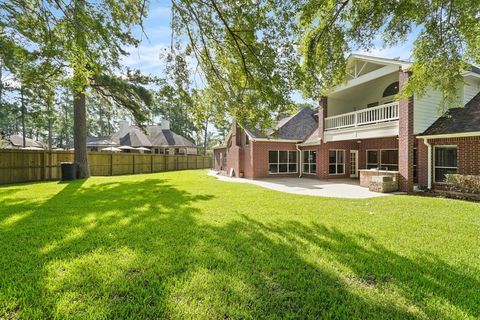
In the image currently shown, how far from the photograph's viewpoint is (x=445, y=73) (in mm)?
7590

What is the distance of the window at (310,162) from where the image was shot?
57.6 ft

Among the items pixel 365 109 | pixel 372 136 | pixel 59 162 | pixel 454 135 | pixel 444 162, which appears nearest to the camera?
pixel 454 135

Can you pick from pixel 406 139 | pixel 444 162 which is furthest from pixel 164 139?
pixel 444 162

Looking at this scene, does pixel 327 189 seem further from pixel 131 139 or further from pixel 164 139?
pixel 131 139

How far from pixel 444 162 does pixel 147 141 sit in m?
34.7

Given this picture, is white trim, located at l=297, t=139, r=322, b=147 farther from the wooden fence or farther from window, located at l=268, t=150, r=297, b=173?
the wooden fence

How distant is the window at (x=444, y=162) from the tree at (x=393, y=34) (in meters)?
4.08

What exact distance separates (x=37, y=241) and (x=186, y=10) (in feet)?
22.1

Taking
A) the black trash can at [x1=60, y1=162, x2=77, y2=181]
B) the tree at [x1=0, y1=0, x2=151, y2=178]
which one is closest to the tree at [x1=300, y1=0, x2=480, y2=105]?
the tree at [x1=0, y1=0, x2=151, y2=178]

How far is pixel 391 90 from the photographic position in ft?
47.3

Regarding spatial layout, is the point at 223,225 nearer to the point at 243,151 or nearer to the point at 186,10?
the point at 186,10

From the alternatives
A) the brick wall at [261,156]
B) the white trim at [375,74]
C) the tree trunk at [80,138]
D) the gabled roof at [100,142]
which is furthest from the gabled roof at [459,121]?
the gabled roof at [100,142]

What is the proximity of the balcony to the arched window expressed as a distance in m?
3.17

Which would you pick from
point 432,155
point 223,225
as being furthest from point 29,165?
point 432,155
